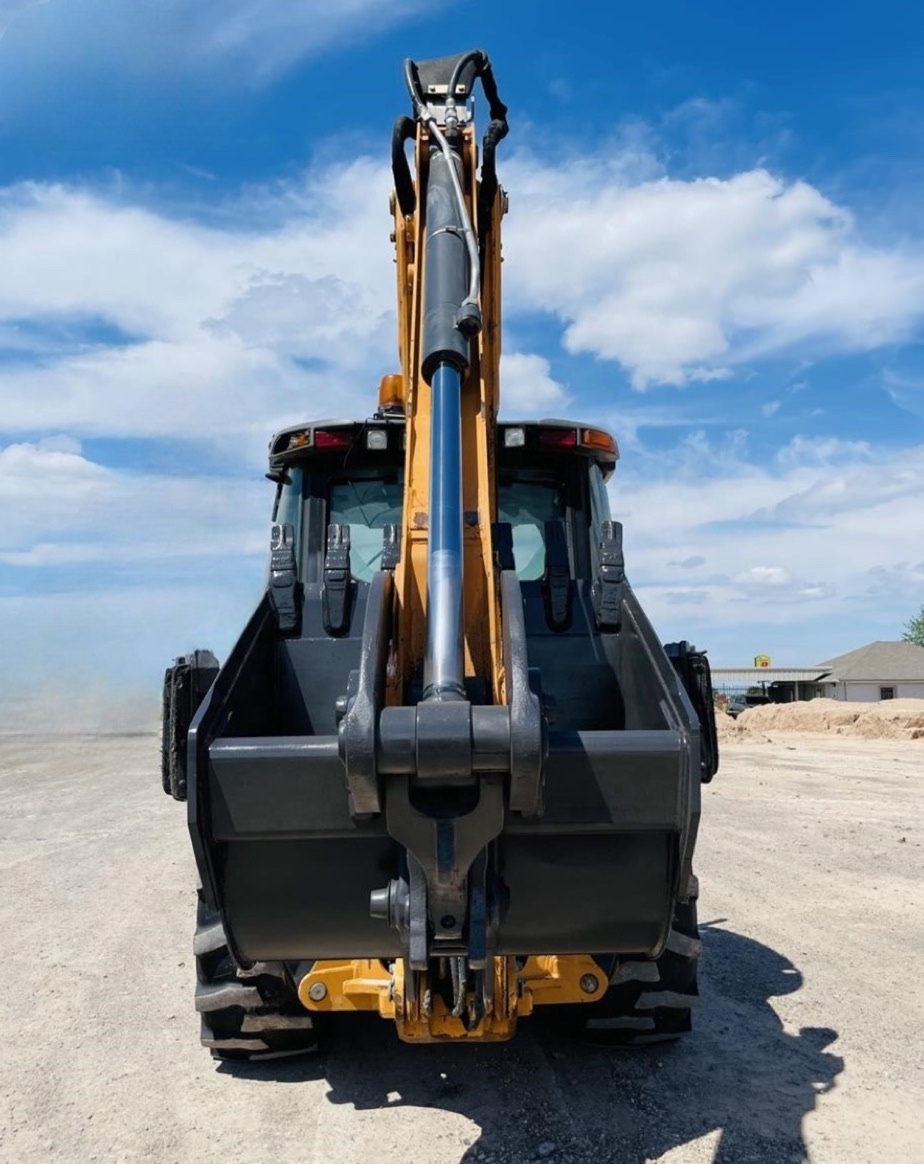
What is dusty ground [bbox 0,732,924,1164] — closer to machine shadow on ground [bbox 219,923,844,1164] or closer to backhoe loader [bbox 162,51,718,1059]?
machine shadow on ground [bbox 219,923,844,1164]

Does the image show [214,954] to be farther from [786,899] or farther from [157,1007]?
[786,899]

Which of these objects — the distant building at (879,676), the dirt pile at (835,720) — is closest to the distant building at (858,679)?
the distant building at (879,676)

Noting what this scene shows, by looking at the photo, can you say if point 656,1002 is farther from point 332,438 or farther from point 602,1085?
point 332,438

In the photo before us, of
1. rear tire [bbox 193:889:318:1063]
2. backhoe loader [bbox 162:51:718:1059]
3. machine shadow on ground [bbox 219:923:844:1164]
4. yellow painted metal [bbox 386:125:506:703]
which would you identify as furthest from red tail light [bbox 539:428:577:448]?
machine shadow on ground [bbox 219:923:844:1164]

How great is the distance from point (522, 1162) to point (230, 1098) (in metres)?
1.24

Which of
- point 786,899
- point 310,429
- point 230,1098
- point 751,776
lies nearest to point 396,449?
point 310,429

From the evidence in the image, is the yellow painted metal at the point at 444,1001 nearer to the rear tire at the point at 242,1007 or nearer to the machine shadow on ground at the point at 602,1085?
the rear tire at the point at 242,1007

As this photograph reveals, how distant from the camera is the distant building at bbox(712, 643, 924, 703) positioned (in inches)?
1823

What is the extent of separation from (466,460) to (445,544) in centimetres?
65

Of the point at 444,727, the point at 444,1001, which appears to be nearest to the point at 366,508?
the point at 444,1001

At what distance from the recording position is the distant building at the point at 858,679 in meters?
46.3

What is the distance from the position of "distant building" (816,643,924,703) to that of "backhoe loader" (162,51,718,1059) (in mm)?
44188

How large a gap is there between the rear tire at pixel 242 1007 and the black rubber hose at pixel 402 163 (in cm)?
291

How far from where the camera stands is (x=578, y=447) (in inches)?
183
